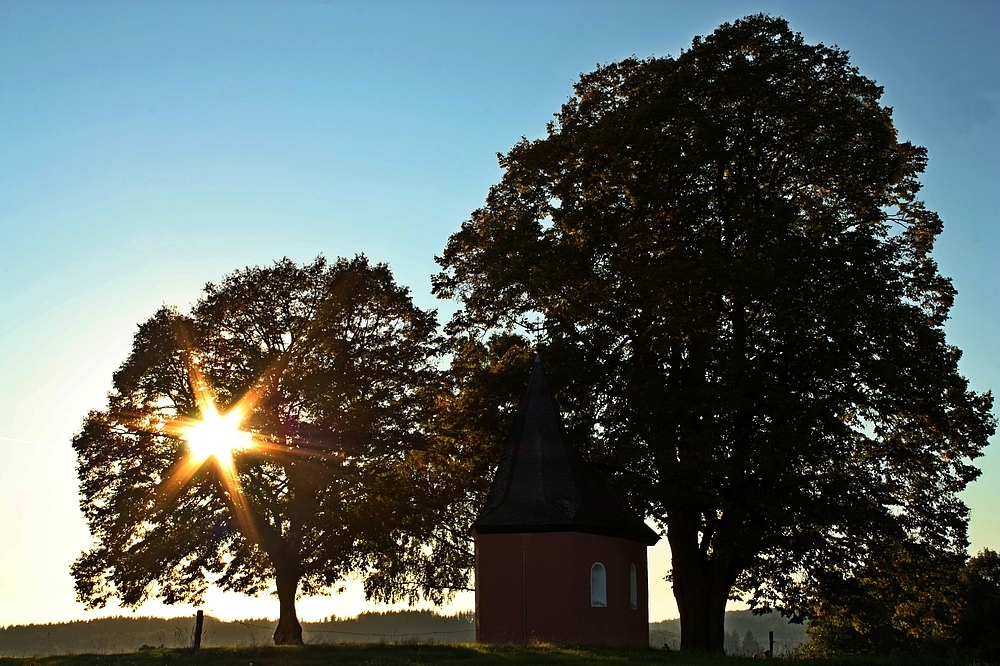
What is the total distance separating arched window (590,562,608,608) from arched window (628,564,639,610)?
55.8 inches

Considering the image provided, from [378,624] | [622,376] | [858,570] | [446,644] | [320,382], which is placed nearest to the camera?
[446,644]

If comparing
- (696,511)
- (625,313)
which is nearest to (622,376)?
(625,313)

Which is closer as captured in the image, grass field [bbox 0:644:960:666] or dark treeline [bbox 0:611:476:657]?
grass field [bbox 0:644:960:666]

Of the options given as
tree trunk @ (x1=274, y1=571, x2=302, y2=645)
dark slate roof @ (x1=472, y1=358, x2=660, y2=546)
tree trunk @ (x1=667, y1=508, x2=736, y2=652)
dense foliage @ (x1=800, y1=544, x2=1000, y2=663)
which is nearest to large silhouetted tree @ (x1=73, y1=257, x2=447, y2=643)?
tree trunk @ (x1=274, y1=571, x2=302, y2=645)

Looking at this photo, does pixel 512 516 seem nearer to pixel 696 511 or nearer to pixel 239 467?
pixel 696 511

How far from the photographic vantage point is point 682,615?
104 ft

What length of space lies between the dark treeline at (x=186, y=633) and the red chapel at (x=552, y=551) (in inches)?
83.3

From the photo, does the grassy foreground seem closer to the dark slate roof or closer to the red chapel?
the red chapel

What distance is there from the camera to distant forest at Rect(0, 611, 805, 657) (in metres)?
31.3

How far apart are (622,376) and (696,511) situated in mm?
4839

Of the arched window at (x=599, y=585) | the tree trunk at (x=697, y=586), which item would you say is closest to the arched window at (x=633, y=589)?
the tree trunk at (x=697, y=586)

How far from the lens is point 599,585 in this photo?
1209 inches

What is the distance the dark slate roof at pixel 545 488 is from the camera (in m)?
30.1

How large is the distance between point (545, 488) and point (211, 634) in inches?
439
